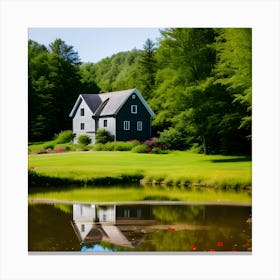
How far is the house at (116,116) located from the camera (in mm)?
10180

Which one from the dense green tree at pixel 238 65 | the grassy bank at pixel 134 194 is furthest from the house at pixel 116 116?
the dense green tree at pixel 238 65

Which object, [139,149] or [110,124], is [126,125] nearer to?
[110,124]

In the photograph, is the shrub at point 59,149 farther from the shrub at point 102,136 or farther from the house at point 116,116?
the shrub at point 102,136

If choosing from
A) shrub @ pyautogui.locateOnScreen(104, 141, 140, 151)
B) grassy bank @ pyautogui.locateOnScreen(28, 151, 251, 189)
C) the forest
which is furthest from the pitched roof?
grassy bank @ pyautogui.locateOnScreen(28, 151, 251, 189)

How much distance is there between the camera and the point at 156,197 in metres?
9.91

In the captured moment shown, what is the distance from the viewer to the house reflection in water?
358 inches

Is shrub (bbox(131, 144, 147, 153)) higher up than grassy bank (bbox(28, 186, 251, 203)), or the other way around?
shrub (bbox(131, 144, 147, 153))

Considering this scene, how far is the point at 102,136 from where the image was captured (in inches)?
405

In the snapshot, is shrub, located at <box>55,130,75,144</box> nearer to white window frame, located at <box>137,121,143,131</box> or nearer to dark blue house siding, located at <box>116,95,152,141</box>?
dark blue house siding, located at <box>116,95,152,141</box>
